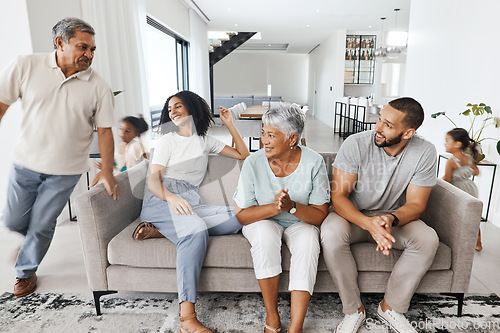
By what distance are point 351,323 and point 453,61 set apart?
3.16 m

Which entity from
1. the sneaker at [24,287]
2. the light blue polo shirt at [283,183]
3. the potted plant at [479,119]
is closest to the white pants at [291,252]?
the light blue polo shirt at [283,183]

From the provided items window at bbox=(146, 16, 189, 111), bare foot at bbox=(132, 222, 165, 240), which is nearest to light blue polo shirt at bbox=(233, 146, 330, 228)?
bare foot at bbox=(132, 222, 165, 240)

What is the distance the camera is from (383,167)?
1.73m

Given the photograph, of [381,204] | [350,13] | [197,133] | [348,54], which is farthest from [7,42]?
[348,54]

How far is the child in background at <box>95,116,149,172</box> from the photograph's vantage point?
237 cm

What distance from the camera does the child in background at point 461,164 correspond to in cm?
245

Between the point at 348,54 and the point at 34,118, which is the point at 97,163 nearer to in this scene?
the point at 34,118

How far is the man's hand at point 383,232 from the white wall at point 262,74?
47.3ft

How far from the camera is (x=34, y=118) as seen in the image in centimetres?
171

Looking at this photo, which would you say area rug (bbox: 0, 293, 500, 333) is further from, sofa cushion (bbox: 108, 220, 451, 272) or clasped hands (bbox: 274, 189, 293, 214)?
clasped hands (bbox: 274, 189, 293, 214)

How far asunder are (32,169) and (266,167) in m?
1.14

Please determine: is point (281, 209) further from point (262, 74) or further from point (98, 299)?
point (262, 74)

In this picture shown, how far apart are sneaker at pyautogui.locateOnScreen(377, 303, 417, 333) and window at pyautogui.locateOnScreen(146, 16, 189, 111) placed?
17.1ft

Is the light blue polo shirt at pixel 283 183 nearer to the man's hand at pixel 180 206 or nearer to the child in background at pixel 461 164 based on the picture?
the man's hand at pixel 180 206
